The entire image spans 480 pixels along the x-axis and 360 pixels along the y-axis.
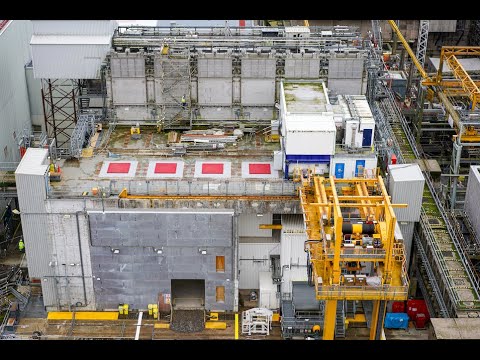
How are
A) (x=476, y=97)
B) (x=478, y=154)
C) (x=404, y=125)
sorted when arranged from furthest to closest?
1. (x=404, y=125)
2. (x=478, y=154)
3. (x=476, y=97)

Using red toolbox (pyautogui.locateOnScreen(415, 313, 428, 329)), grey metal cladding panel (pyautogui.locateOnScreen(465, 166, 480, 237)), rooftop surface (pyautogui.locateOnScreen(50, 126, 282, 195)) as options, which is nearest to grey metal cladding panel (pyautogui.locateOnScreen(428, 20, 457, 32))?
grey metal cladding panel (pyautogui.locateOnScreen(465, 166, 480, 237))

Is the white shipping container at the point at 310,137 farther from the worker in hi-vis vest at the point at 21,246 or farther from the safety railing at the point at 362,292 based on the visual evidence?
the worker in hi-vis vest at the point at 21,246

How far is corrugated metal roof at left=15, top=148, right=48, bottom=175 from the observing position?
54.0 meters

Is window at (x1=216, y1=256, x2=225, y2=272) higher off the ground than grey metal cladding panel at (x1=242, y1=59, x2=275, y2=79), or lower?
lower

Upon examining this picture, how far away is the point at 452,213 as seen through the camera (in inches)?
2416

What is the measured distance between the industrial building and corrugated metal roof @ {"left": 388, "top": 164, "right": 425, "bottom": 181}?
207mm

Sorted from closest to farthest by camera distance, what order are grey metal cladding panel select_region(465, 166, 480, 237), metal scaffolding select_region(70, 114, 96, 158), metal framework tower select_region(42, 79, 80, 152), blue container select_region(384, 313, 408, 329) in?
1. blue container select_region(384, 313, 408, 329)
2. grey metal cladding panel select_region(465, 166, 480, 237)
3. metal scaffolding select_region(70, 114, 96, 158)
4. metal framework tower select_region(42, 79, 80, 152)

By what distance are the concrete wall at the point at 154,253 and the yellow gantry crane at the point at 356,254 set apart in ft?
29.1

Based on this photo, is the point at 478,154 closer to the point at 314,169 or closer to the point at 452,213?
the point at 452,213

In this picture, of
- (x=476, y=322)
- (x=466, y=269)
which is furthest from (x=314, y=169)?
(x=476, y=322)

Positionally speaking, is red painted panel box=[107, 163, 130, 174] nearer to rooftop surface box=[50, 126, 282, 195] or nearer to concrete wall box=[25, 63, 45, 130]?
rooftop surface box=[50, 126, 282, 195]

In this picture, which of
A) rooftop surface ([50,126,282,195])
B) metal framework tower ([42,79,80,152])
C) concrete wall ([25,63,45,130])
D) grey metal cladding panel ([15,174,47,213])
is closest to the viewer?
grey metal cladding panel ([15,174,47,213])

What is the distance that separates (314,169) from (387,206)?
1088 cm

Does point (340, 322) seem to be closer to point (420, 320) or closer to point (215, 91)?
point (420, 320)
